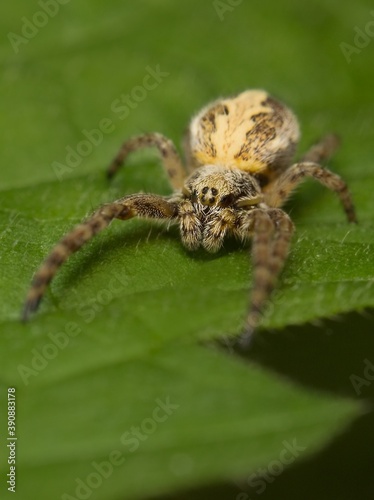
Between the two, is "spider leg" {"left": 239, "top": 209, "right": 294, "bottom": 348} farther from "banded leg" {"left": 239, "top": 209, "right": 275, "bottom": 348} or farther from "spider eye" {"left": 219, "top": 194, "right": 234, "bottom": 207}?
"spider eye" {"left": 219, "top": 194, "right": 234, "bottom": 207}

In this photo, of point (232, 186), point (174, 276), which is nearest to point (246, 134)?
point (232, 186)

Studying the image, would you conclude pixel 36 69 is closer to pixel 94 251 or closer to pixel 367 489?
pixel 94 251

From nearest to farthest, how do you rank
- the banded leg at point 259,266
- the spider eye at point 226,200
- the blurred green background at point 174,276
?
1. the blurred green background at point 174,276
2. the banded leg at point 259,266
3. the spider eye at point 226,200

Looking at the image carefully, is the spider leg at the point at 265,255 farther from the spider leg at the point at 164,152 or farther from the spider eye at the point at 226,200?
the spider leg at the point at 164,152

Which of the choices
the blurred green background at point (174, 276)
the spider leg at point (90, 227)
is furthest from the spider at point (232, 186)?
the blurred green background at point (174, 276)

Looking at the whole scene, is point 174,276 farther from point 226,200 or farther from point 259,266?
point 226,200

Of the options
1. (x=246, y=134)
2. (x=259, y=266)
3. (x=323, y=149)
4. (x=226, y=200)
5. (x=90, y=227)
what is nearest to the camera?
(x=259, y=266)

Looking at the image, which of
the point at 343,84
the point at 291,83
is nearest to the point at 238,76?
the point at 291,83

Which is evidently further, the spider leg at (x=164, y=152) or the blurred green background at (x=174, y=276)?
the spider leg at (x=164, y=152)
